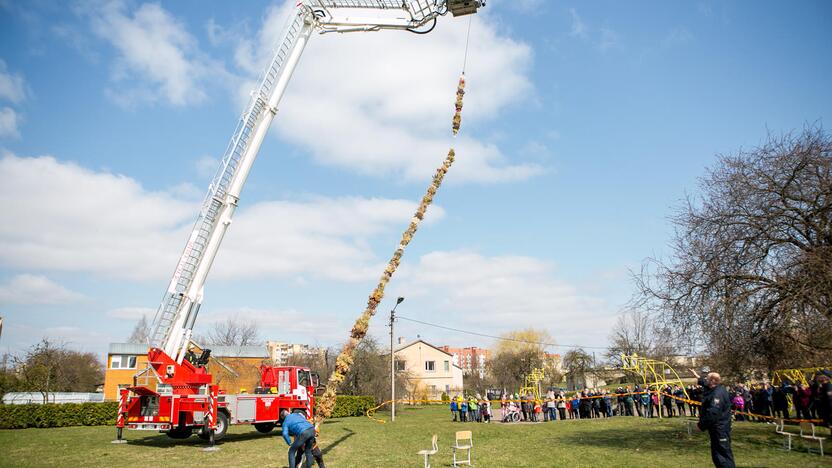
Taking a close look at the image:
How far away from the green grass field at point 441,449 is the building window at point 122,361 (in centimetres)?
2894

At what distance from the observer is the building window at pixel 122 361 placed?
5206cm

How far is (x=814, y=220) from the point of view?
49.5 ft

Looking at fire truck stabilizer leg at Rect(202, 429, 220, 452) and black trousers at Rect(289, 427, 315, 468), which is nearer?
black trousers at Rect(289, 427, 315, 468)

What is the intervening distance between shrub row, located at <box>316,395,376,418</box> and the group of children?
10.1 m

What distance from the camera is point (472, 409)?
3350 cm

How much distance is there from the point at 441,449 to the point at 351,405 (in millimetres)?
24827

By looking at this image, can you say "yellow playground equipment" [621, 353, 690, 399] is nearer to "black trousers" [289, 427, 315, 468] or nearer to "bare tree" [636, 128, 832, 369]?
"bare tree" [636, 128, 832, 369]

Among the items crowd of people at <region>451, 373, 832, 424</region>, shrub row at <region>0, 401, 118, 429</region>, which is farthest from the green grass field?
shrub row at <region>0, 401, 118, 429</region>

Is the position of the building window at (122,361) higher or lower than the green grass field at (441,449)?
higher

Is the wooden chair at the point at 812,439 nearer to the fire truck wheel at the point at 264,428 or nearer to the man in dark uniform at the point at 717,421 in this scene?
the man in dark uniform at the point at 717,421

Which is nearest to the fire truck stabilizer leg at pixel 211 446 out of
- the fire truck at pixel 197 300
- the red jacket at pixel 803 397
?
the fire truck at pixel 197 300

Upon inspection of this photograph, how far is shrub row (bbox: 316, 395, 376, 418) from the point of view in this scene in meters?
40.1

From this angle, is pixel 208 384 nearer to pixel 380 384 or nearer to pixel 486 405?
pixel 486 405

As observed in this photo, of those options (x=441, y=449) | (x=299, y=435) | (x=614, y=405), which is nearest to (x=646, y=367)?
(x=614, y=405)
